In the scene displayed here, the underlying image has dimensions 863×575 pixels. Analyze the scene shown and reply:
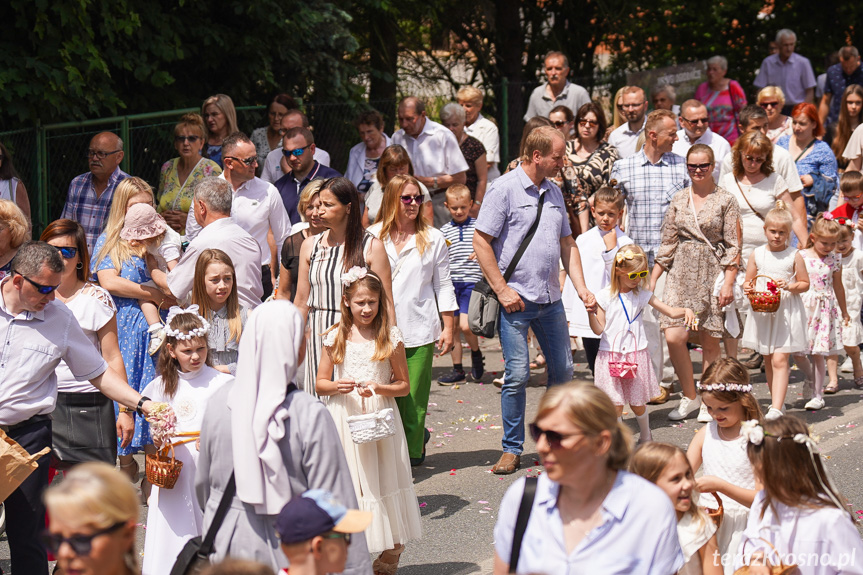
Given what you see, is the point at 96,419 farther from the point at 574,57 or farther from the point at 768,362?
the point at 574,57

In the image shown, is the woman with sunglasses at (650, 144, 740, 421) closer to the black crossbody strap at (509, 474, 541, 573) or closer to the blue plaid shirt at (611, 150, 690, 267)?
the blue plaid shirt at (611, 150, 690, 267)

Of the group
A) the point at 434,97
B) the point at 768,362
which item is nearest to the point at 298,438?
the point at 768,362

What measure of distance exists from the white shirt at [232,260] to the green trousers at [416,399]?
116cm

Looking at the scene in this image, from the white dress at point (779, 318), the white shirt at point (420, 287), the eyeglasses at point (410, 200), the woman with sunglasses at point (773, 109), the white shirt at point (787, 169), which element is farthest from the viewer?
the woman with sunglasses at point (773, 109)

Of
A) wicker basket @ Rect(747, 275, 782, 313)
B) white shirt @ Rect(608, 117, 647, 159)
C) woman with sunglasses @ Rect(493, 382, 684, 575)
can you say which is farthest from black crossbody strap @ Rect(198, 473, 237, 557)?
white shirt @ Rect(608, 117, 647, 159)

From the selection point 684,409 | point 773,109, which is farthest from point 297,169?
point 773,109

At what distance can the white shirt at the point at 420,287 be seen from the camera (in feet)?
25.8

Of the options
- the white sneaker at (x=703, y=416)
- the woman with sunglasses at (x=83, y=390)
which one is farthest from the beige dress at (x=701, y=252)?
the woman with sunglasses at (x=83, y=390)

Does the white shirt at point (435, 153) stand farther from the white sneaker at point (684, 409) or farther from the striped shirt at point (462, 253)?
the white sneaker at point (684, 409)

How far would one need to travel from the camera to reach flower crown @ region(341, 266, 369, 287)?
6.34 m

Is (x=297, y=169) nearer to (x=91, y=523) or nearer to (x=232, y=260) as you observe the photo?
(x=232, y=260)

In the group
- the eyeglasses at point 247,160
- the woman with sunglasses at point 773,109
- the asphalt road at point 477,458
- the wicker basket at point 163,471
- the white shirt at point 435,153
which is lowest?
the asphalt road at point 477,458

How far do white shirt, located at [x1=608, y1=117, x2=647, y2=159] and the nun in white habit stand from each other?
8.17 m

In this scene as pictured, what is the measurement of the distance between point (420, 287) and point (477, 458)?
133cm
